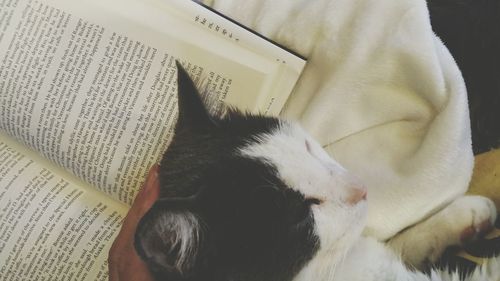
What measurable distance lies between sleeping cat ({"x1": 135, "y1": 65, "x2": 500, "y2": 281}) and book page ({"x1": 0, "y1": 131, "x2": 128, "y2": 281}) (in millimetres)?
258

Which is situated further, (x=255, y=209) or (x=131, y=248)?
(x=131, y=248)

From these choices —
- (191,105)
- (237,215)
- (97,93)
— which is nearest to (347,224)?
(237,215)

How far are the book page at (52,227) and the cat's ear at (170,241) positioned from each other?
1.05 ft

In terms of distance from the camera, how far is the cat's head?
23.7 inches

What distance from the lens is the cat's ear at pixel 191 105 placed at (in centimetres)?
69

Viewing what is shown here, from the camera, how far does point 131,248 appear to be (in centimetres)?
78

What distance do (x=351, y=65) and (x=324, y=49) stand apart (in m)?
0.05

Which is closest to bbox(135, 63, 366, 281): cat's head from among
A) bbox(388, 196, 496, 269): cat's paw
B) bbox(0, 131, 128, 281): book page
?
bbox(388, 196, 496, 269): cat's paw

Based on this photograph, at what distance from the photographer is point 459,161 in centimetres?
78

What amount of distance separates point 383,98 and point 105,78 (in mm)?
448

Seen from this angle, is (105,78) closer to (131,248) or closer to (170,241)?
(131,248)

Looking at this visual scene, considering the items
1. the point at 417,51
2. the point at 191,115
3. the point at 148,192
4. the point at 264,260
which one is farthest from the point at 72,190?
the point at 417,51

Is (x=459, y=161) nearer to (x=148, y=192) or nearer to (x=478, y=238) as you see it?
(x=478, y=238)

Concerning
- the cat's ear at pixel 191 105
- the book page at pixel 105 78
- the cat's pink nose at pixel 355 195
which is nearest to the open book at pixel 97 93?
the book page at pixel 105 78
